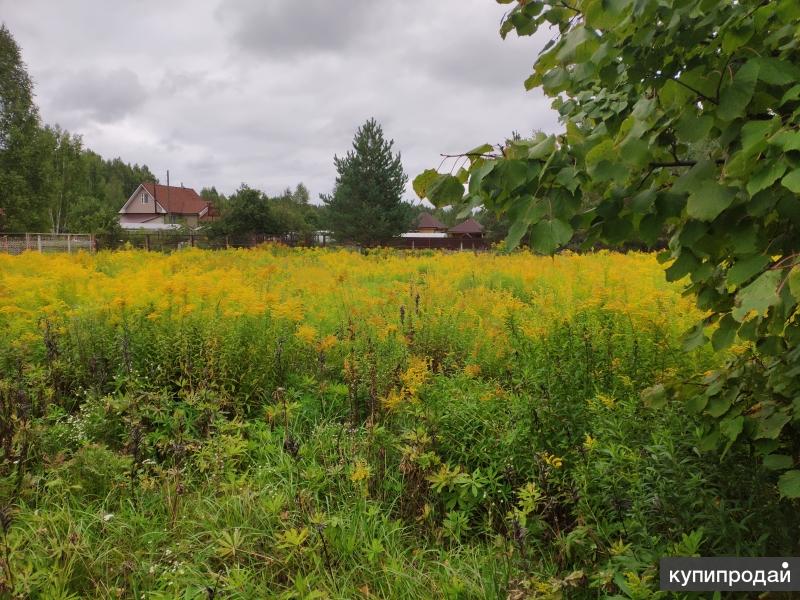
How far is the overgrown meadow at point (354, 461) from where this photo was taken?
2.11 m

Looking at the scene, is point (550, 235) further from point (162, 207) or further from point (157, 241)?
point (162, 207)

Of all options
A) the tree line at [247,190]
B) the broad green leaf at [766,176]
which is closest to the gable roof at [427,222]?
the tree line at [247,190]

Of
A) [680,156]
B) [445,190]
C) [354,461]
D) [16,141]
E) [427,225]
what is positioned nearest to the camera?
[445,190]

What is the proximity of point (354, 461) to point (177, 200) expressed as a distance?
68.9m

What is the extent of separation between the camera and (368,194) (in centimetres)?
3105

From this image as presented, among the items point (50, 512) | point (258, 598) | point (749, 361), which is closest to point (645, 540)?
point (749, 361)

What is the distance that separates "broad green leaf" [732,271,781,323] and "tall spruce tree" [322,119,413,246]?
29851 millimetres

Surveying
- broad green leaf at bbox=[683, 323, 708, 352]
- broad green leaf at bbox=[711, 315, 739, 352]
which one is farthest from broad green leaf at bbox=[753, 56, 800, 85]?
broad green leaf at bbox=[683, 323, 708, 352]

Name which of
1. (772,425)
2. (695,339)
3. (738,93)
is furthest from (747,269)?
(772,425)

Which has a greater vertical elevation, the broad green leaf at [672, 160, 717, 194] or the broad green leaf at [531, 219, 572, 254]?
the broad green leaf at [672, 160, 717, 194]

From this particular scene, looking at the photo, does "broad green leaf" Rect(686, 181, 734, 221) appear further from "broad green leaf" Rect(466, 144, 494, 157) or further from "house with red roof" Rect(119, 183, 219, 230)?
"house with red roof" Rect(119, 183, 219, 230)

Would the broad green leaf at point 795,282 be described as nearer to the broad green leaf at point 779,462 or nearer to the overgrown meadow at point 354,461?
the broad green leaf at point 779,462

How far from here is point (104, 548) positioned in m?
2.32

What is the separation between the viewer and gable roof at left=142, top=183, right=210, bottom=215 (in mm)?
63094
